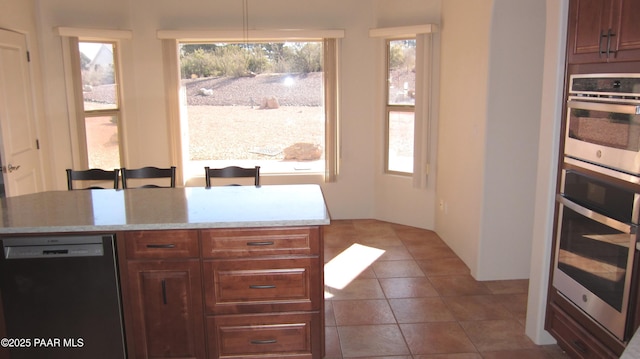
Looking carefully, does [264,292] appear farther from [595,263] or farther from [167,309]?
[595,263]

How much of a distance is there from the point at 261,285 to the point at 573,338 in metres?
1.64

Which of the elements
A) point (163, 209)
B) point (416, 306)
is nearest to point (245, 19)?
point (163, 209)

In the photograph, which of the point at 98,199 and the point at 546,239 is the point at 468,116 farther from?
the point at 98,199

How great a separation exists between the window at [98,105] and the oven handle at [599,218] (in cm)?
441

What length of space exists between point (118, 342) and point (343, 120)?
359 centimetres

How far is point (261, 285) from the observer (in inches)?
105

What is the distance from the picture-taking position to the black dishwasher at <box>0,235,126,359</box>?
254cm

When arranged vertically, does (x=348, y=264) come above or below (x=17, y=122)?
below

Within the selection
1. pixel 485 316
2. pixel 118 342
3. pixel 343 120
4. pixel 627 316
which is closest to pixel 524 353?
pixel 485 316

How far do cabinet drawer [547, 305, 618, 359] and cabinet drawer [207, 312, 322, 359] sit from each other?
1.31m

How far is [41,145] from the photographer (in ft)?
16.2

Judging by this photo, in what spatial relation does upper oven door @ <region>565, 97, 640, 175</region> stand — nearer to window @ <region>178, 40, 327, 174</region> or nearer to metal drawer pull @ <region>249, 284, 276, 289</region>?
metal drawer pull @ <region>249, 284, 276, 289</region>

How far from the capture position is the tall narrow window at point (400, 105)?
5.30 m

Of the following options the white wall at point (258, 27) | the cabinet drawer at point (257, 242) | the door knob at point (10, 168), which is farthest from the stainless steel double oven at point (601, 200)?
the door knob at point (10, 168)
